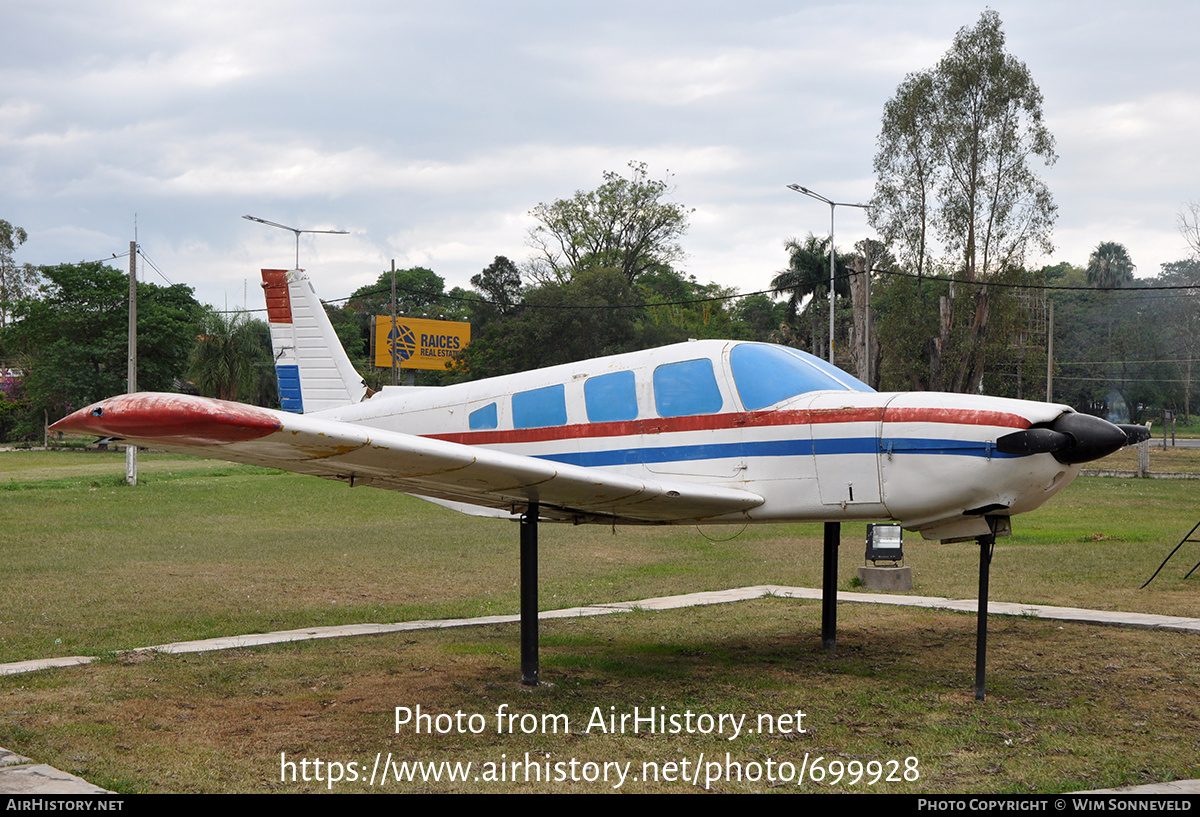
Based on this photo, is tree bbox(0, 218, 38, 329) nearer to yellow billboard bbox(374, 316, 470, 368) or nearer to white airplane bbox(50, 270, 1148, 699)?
yellow billboard bbox(374, 316, 470, 368)

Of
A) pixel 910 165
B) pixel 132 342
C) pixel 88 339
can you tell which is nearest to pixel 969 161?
pixel 910 165

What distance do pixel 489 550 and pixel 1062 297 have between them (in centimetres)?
8774

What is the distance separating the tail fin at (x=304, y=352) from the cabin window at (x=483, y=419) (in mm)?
3198

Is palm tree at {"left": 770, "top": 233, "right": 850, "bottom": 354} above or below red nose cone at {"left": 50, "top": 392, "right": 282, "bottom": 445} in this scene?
above

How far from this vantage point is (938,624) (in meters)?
11.7

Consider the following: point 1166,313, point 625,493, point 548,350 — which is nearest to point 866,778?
point 625,493

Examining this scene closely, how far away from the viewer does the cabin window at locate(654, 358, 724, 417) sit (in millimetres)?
8430

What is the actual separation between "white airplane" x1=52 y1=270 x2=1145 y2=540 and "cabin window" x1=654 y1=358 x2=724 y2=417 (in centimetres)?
1

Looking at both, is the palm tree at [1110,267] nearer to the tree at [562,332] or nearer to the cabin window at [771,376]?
the tree at [562,332]

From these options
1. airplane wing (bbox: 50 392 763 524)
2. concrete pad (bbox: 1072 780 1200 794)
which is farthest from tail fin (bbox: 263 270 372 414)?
concrete pad (bbox: 1072 780 1200 794)

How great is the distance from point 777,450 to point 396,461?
3156 millimetres

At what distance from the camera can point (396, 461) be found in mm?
6586

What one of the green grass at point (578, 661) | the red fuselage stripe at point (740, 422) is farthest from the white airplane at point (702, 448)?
the green grass at point (578, 661)

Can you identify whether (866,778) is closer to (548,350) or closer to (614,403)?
(614,403)
